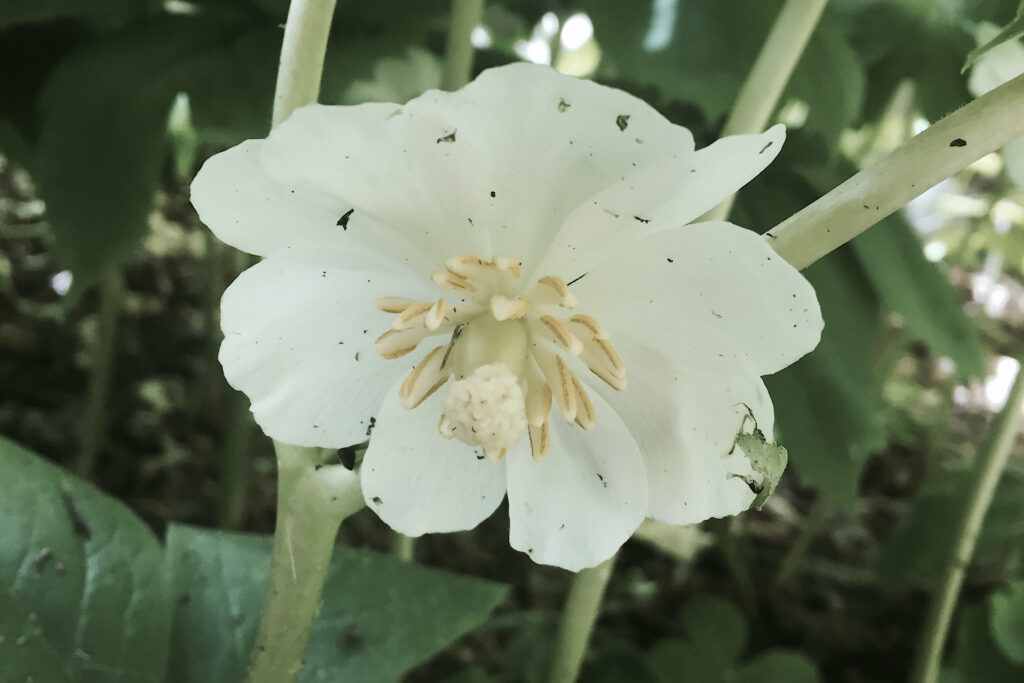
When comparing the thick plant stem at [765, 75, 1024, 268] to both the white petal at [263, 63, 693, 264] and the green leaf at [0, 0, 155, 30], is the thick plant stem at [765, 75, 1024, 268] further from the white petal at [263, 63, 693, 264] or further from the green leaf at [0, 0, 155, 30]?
the green leaf at [0, 0, 155, 30]

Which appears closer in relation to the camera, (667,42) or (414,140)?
(414,140)

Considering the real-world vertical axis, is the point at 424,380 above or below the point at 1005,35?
below

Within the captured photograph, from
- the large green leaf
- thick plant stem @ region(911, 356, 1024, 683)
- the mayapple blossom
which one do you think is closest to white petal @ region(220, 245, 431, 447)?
the mayapple blossom

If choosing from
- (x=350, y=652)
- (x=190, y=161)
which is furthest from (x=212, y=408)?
(x=350, y=652)

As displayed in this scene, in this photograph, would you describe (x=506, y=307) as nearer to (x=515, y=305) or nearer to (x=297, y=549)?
(x=515, y=305)

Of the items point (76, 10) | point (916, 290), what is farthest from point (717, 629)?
point (76, 10)

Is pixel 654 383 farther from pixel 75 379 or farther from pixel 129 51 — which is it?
pixel 75 379

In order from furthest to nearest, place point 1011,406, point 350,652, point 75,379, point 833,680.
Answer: point 75,379 < point 833,680 < point 1011,406 < point 350,652
